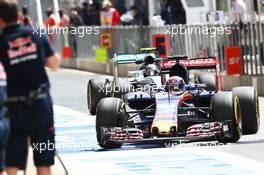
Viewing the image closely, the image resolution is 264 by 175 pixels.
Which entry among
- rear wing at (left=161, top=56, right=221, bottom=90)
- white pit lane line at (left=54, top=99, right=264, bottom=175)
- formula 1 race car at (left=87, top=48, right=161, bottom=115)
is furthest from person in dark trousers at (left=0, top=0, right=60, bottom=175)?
rear wing at (left=161, top=56, right=221, bottom=90)

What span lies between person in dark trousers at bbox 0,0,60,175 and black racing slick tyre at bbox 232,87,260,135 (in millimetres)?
6772

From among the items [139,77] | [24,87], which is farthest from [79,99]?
[24,87]

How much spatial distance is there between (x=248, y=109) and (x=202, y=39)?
1273cm

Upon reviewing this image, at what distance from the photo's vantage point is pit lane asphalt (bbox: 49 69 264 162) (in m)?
14.9

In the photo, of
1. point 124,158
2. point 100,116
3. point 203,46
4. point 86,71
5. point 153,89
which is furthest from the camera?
point 86,71

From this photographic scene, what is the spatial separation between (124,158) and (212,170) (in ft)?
6.56

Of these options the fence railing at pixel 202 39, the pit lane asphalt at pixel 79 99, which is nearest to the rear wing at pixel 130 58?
the pit lane asphalt at pixel 79 99

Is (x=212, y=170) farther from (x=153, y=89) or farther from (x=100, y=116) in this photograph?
(x=153, y=89)

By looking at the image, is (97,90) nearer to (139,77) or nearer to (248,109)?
(139,77)

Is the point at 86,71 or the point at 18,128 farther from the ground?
the point at 18,128

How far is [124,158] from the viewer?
1471cm

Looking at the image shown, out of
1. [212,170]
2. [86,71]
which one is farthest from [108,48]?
[212,170]

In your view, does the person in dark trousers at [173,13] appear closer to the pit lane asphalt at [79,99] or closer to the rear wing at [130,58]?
the pit lane asphalt at [79,99]

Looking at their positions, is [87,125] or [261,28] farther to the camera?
[261,28]
